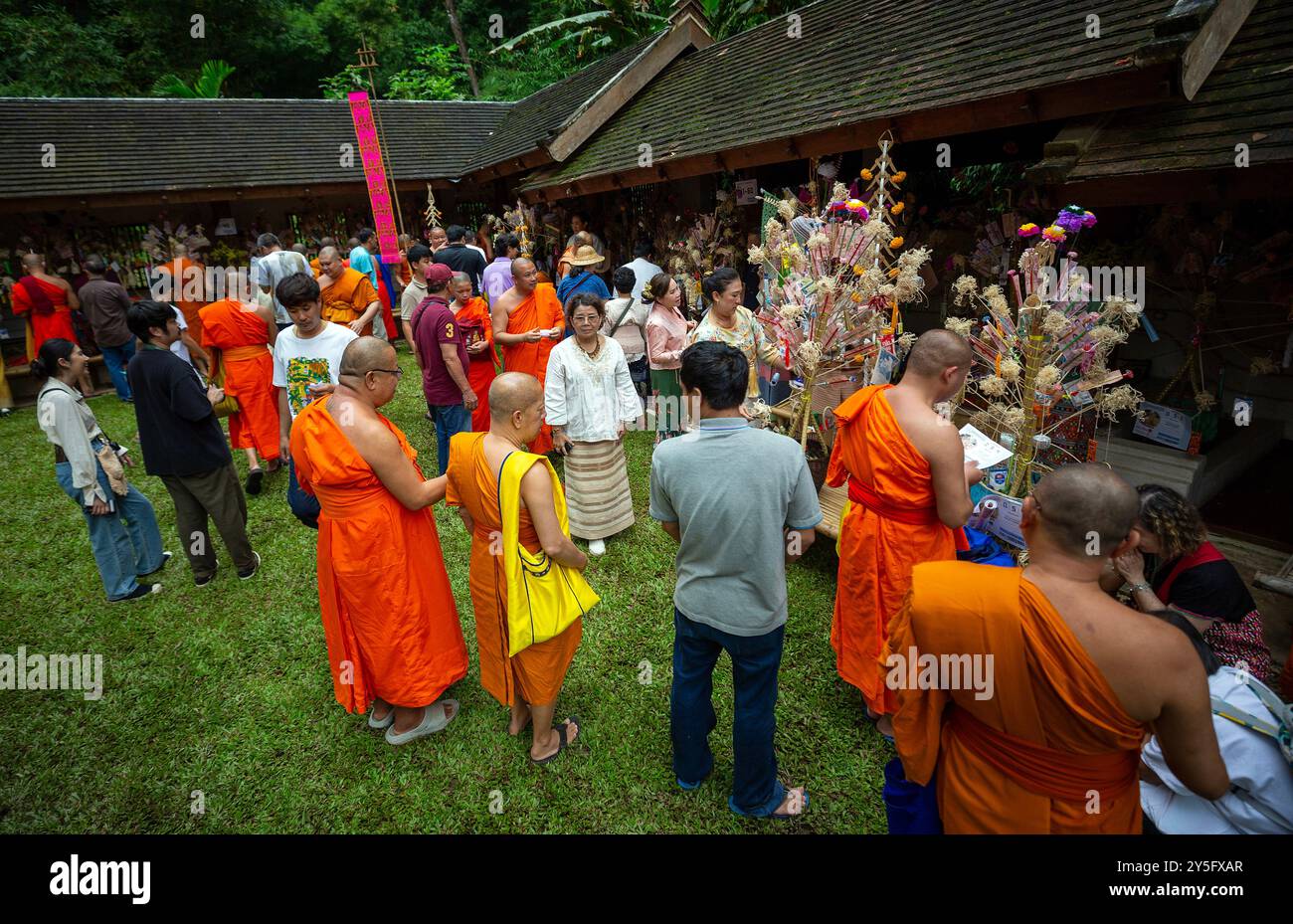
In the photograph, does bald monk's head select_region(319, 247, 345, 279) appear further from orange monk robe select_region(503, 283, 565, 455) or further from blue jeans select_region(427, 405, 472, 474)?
orange monk robe select_region(503, 283, 565, 455)

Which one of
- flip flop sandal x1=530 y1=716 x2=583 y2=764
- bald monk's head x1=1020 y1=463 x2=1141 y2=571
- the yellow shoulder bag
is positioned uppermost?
bald monk's head x1=1020 y1=463 x2=1141 y2=571

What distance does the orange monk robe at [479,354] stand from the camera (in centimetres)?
593

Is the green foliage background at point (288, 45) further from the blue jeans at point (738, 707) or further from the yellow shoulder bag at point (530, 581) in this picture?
the blue jeans at point (738, 707)

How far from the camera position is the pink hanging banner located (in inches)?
388

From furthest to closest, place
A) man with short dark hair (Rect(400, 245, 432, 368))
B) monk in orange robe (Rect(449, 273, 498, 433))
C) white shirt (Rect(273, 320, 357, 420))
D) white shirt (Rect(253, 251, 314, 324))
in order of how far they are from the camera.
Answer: man with short dark hair (Rect(400, 245, 432, 368))
white shirt (Rect(253, 251, 314, 324))
monk in orange robe (Rect(449, 273, 498, 433))
white shirt (Rect(273, 320, 357, 420))

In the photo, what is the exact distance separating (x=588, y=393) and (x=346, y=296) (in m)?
3.53

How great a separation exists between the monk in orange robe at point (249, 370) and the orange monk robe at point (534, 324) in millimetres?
2161

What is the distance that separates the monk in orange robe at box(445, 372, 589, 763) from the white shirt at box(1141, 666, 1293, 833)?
2.37 meters

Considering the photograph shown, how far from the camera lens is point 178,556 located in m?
5.12

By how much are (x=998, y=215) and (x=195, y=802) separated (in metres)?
7.53

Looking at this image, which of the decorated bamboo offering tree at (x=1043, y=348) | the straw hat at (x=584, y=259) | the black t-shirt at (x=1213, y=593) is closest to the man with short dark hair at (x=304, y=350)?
the straw hat at (x=584, y=259)

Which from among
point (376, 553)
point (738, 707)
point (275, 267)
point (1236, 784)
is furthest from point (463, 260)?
point (1236, 784)

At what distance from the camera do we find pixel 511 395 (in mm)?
2555

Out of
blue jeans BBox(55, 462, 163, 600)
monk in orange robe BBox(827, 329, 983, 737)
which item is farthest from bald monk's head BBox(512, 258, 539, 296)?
monk in orange robe BBox(827, 329, 983, 737)
